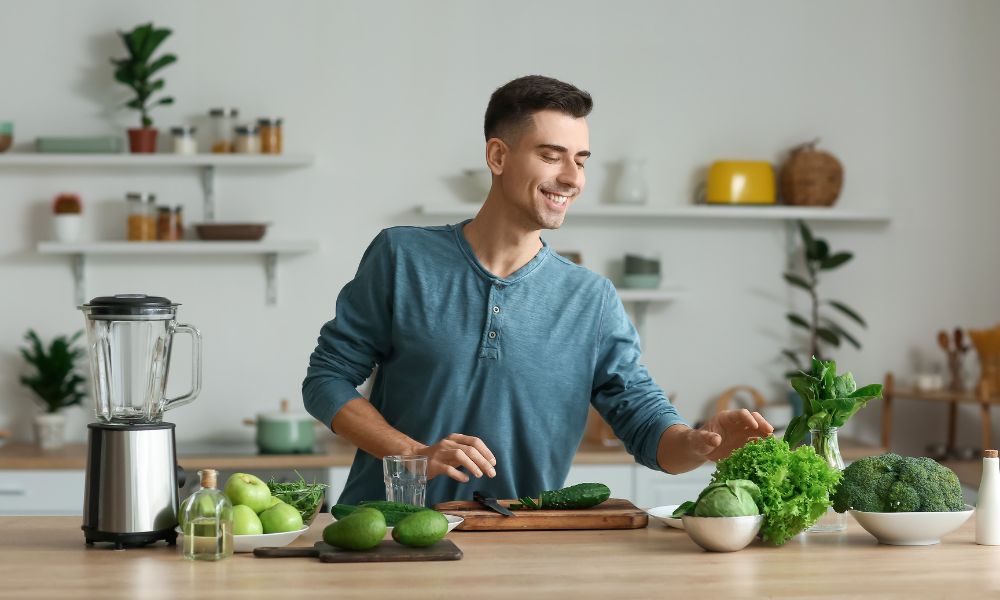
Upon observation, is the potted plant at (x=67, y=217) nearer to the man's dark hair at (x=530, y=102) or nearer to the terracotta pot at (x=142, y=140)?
the terracotta pot at (x=142, y=140)

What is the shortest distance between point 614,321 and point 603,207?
2.03 metres

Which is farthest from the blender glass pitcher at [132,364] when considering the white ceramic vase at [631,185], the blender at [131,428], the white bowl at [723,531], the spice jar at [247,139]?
the white ceramic vase at [631,185]

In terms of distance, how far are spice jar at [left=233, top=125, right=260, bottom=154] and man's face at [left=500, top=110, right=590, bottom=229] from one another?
2.21 metres

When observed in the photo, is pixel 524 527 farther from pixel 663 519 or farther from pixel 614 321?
pixel 614 321

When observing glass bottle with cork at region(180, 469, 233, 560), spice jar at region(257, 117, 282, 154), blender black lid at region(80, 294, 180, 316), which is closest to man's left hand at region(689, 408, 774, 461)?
glass bottle with cork at region(180, 469, 233, 560)

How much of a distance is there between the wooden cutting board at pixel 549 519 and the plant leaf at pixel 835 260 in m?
2.68

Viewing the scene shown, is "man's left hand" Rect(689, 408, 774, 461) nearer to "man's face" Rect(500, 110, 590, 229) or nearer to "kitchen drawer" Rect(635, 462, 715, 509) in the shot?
"man's face" Rect(500, 110, 590, 229)

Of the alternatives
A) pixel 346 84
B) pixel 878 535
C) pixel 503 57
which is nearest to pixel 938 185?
pixel 503 57

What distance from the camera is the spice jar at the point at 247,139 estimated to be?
435 centimetres

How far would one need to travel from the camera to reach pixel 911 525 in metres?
1.89

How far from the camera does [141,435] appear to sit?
6.20 ft

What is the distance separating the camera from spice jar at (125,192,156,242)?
4340 millimetres

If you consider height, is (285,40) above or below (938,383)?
above

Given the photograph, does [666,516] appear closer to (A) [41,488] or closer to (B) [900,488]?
(B) [900,488]
